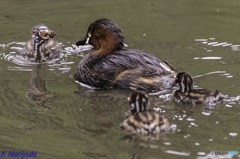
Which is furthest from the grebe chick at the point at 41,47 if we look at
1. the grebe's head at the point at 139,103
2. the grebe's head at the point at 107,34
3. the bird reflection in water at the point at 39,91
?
the grebe's head at the point at 139,103

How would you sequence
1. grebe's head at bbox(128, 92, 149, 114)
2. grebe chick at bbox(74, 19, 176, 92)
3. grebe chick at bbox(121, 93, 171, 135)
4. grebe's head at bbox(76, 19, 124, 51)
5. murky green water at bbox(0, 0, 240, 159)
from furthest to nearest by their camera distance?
1. grebe's head at bbox(76, 19, 124, 51)
2. grebe chick at bbox(74, 19, 176, 92)
3. grebe's head at bbox(128, 92, 149, 114)
4. grebe chick at bbox(121, 93, 171, 135)
5. murky green water at bbox(0, 0, 240, 159)

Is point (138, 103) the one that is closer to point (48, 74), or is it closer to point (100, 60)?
point (100, 60)

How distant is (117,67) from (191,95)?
1150 mm

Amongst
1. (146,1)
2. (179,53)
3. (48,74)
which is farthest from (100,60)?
(146,1)

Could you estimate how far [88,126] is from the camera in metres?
5.95

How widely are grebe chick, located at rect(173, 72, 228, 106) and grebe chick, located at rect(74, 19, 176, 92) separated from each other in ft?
1.27

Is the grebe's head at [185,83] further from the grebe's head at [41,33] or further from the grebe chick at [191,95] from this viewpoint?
the grebe's head at [41,33]

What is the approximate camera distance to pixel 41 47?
8773 millimetres

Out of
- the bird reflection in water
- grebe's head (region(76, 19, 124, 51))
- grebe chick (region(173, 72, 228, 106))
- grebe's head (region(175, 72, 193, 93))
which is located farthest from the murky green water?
grebe's head (region(76, 19, 124, 51))

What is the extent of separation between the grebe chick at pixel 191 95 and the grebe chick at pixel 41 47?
2506 mm

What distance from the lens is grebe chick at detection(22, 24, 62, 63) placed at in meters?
8.64

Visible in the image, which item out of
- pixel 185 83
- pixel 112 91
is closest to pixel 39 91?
pixel 112 91

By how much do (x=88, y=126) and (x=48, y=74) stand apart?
87.5 inches

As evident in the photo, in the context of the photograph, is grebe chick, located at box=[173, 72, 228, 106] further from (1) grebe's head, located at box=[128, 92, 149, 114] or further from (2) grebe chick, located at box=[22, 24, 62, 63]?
(2) grebe chick, located at box=[22, 24, 62, 63]
